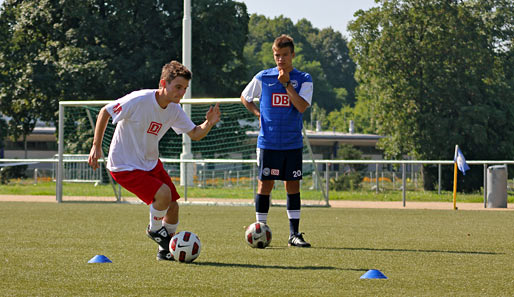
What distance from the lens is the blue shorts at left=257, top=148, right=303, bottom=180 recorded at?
826 centimetres

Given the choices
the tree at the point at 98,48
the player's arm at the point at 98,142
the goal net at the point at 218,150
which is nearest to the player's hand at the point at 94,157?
the player's arm at the point at 98,142

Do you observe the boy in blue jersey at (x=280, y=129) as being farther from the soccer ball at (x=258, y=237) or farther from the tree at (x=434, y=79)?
the tree at (x=434, y=79)

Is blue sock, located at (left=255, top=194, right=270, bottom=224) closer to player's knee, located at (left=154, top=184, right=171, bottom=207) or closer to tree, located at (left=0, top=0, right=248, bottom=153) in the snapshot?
player's knee, located at (left=154, top=184, right=171, bottom=207)

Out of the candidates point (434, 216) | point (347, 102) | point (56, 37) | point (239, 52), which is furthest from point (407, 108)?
point (347, 102)

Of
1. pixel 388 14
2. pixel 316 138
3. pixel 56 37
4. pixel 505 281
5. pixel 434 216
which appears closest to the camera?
pixel 505 281

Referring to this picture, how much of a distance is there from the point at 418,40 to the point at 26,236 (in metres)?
29.9

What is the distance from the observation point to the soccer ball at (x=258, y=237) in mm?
7832

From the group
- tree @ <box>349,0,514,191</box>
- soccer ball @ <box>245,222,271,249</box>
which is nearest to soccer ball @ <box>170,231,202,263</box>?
soccer ball @ <box>245,222,271,249</box>

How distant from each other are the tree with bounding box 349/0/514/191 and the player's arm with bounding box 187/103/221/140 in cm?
2839

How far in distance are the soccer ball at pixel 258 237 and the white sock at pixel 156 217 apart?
3.75 feet

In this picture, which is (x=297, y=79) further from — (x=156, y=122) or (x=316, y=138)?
(x=316, y=138)

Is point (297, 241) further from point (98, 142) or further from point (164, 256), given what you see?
point (98, 142)

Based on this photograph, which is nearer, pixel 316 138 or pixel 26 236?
pixel 26 236

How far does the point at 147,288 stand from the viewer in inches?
206
